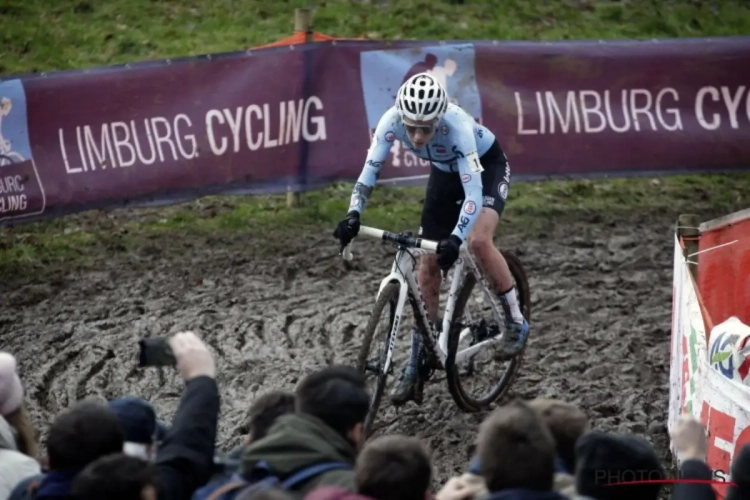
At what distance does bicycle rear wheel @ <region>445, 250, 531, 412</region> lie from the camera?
321 inches

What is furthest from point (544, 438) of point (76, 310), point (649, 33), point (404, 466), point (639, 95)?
point (649, 33)

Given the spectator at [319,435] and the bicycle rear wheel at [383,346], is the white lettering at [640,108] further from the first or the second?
the spectator at [319,435]

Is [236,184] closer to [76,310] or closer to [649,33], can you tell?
[76,310]

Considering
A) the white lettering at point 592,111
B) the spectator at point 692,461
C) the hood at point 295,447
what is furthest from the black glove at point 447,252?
the white lettering at point 592,111

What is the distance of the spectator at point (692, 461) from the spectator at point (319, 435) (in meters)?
1.12

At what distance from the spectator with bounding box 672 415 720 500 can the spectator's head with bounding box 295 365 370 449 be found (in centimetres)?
113

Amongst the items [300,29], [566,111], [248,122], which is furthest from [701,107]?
[248,122]

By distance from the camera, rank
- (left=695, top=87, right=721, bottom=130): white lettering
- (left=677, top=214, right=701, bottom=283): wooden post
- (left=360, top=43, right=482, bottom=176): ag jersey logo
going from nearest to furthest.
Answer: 1. (left=677, top=214, right=701, bottom=283): wooden post
2. (left=360, top=43, right=482, bottom=176): ag jersey logo
3. (left=695, top=87, right=721, bottom=130): white lettering

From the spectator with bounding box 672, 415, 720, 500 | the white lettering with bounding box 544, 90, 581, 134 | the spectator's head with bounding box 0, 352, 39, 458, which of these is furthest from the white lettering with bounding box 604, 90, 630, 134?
the spectator's head with bounding box 0, 352, 39, 458

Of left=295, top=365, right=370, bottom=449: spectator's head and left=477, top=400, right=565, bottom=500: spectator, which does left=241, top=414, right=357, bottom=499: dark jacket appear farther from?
left=477, top=400, right=565, bottom=500: spectator

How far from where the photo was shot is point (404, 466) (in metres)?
3.95

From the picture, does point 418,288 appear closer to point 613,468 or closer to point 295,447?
point 295,447

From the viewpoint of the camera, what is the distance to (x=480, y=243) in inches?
318

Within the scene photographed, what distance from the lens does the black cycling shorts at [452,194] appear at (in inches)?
320
